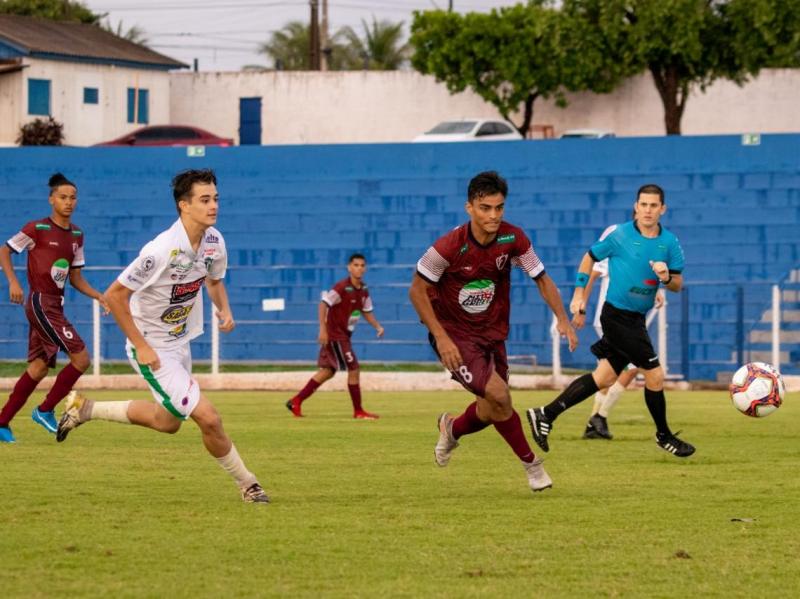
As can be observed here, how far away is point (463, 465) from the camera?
11.1 meters

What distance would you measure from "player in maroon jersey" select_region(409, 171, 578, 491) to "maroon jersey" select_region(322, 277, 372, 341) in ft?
26.1

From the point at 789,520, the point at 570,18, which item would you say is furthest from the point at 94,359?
the point at 570,18

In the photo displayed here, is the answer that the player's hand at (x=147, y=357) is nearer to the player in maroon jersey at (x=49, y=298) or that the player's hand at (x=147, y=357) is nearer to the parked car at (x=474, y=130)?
A: the player in maroon jersey at (x=49, y=298)

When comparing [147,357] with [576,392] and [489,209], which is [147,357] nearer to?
[489,209]

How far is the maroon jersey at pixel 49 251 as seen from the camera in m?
12.8

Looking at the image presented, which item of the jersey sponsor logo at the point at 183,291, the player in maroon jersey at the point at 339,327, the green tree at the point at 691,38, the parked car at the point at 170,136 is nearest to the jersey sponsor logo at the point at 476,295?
the jersey sponsor logo at the point at 183,291

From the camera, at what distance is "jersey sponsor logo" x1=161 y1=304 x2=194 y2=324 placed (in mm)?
8844

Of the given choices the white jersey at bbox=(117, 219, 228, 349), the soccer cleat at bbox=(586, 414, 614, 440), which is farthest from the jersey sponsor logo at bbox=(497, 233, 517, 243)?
the soccer cleat at bbox=(586, 414, 614, 440)

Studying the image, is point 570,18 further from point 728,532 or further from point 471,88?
point 728,532

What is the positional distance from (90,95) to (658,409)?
43730 mm

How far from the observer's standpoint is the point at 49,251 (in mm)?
12820

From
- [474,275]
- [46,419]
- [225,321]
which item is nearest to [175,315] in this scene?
[225,321]

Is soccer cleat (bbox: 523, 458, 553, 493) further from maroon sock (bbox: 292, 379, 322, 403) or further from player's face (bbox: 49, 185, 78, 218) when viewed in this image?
maroon sock (bbox: 292, 379, 322, 403)

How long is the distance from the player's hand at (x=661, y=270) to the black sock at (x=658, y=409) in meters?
0.91
